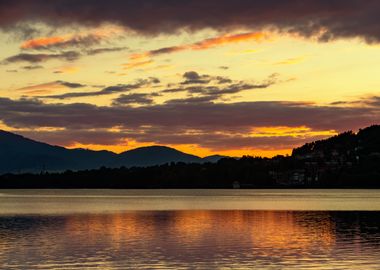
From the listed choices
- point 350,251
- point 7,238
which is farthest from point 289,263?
point 7,238

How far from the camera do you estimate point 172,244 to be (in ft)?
187

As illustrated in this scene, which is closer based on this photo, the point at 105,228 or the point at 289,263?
the point at 289,263

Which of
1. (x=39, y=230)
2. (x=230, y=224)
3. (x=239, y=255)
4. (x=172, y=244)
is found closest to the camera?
(x=239, y=255)

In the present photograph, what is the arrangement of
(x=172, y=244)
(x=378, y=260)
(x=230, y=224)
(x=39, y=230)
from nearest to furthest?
(x=378, y=260), (x=172, y=244), (x=39, y=230), (x=230, y=224)

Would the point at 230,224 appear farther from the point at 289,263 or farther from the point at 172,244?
the point at 289,263

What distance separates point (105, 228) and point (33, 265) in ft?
103

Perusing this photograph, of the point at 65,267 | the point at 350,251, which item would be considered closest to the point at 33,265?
the point at 65,267

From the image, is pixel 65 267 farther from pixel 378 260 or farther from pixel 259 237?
pixel 259 237

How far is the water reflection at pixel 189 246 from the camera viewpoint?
148 ft

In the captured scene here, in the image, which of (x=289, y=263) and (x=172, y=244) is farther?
(x=172, y=244)

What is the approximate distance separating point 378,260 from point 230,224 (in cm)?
3633

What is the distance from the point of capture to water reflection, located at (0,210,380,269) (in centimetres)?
4500

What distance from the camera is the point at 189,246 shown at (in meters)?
Result: 55.3

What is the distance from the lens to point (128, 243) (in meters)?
57.8
